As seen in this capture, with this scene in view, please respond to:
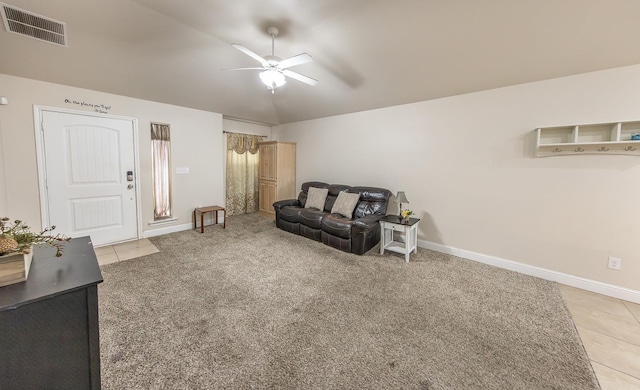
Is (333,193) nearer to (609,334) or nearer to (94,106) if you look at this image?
(609,334)

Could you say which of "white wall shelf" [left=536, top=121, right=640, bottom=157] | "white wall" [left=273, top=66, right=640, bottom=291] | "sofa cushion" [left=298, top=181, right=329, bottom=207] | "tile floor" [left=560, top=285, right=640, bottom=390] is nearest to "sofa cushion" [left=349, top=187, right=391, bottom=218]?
"white wall" [left=273, top=66, right=640, bottom=291]

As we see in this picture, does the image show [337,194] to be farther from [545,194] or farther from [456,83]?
[545,194]

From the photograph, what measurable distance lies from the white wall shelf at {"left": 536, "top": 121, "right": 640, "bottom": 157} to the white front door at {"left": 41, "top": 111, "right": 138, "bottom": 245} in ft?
20.2

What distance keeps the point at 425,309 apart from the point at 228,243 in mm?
3184

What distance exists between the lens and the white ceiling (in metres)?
2.37

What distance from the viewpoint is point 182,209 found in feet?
16.0

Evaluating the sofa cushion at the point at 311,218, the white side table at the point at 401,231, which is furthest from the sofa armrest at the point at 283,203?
the white side table at the point at 401,231

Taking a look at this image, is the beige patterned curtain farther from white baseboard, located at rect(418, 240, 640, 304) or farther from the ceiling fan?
white baseboard, located at rect(418, 240, 640, 304)

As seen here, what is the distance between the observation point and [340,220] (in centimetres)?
402

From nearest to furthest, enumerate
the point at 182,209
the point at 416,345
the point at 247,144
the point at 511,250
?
the point at 416,345 < the point at 511,250 < the point at 182,209 < the point at 247,144

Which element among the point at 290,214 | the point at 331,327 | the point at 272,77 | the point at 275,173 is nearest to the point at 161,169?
the point at 275,173

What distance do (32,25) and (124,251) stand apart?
295cm

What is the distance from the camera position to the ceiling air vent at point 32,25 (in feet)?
8.00

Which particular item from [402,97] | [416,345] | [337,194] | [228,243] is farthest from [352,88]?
[416,345]
